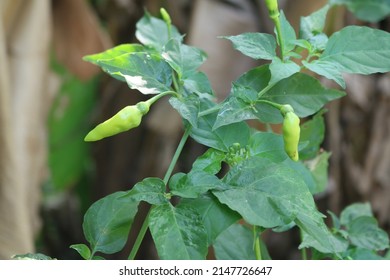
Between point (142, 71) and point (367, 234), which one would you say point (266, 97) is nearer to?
point (142, 71)

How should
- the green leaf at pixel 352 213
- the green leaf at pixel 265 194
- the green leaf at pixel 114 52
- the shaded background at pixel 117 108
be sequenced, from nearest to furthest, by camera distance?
the green leaf at pixel 265 194, the green leaf at pixel 114 52, the green leaf at pixel 352 213, the shaded background at pixel 117 108

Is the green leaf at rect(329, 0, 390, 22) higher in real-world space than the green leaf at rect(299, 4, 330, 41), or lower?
lower

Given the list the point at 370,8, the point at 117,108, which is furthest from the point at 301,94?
the point at 117,108

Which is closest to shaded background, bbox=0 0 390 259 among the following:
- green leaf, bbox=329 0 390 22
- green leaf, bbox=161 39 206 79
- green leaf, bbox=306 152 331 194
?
green leaf, bbox=329 0 390 22

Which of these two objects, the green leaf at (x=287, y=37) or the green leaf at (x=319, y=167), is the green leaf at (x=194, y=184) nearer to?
the green leaf at (x=287, y=37)

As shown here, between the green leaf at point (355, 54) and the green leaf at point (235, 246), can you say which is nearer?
the green leaf at point (355, 54)

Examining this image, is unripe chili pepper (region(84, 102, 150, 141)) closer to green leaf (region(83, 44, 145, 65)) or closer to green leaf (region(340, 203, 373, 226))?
green leaf (region(83, 44, 145, 65))

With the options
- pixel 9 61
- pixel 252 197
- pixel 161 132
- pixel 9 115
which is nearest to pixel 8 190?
pixel 9 115

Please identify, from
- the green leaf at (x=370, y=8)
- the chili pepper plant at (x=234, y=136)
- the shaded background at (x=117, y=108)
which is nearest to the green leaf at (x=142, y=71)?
the chili pepper plant at (x=234, y=136)
